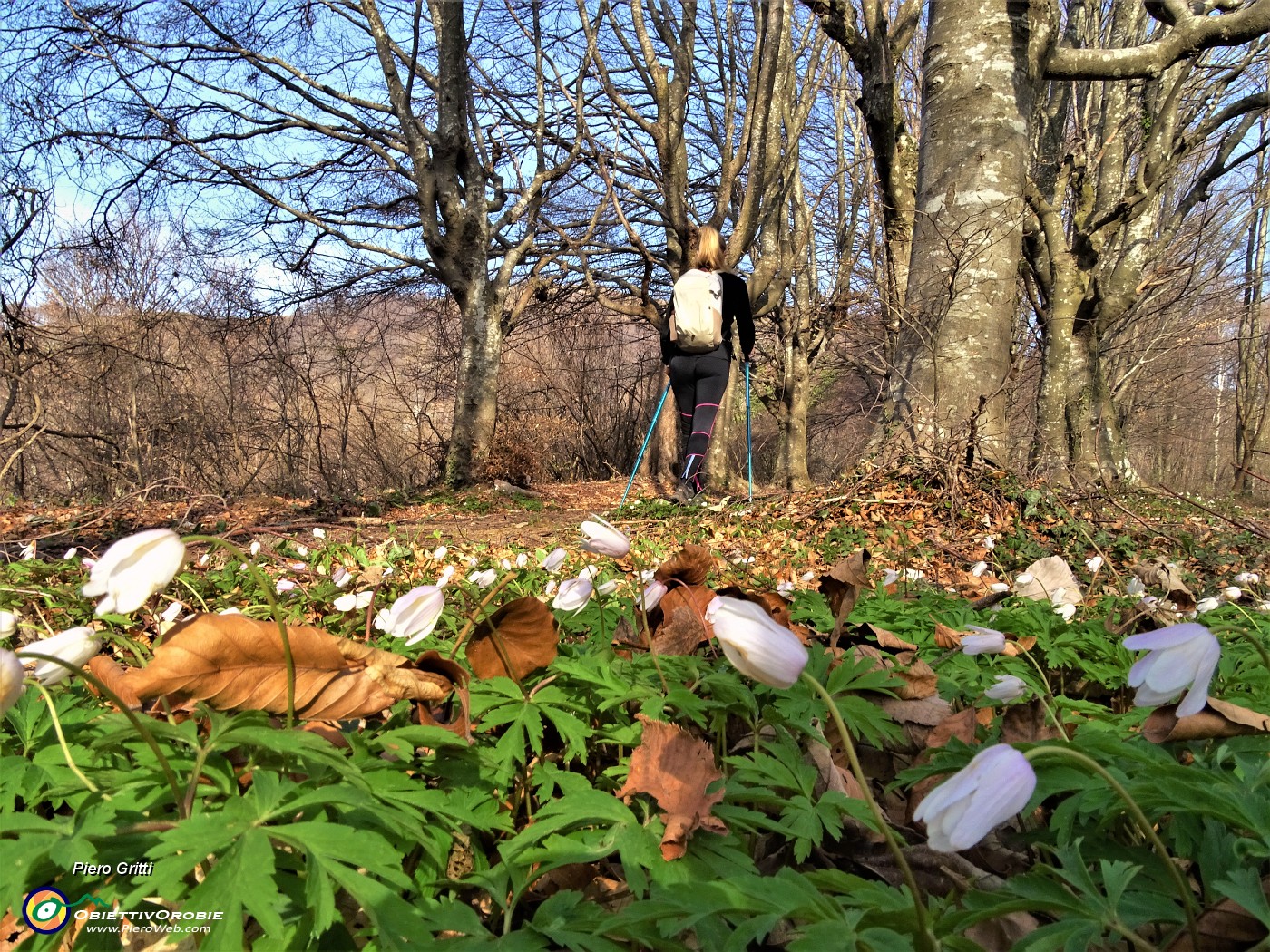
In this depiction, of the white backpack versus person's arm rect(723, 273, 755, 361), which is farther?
person's arm rect(723, 273, 755, 361)

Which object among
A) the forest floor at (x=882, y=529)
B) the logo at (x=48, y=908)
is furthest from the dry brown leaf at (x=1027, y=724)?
the forest floor at (x=882, y=529)

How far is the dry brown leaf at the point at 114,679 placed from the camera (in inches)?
37.0

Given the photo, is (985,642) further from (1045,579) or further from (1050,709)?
(1045,579)

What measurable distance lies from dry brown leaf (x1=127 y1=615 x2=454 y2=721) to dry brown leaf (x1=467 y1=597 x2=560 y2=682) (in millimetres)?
117

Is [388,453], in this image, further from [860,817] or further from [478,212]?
[860,817]

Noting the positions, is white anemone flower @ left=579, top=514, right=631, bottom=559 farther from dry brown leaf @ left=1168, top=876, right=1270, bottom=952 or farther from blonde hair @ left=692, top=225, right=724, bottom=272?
blonde hair @ left=692, top=225, right=724, bottom=272

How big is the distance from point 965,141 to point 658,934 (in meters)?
5.94

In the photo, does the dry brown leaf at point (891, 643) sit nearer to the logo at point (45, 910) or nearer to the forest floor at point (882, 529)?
the logo at point (45, 910)

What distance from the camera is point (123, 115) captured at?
35.6 ft

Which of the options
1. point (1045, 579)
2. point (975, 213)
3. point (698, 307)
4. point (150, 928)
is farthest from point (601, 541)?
point (698, 307)

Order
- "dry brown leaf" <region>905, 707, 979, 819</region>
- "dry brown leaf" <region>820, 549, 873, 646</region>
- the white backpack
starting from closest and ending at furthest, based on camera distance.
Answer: "dry brown leaf" <region>905, 707, 979, 819</region>, "dry brown leaf" <region>820, 549, 873, 646</region>, the white backpack

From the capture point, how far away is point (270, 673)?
908mm

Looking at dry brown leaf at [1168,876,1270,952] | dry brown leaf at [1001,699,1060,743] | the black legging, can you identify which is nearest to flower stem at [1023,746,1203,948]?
dry brown leaf at [1168,876,1270,952]

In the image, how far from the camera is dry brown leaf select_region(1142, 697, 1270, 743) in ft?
3.18
